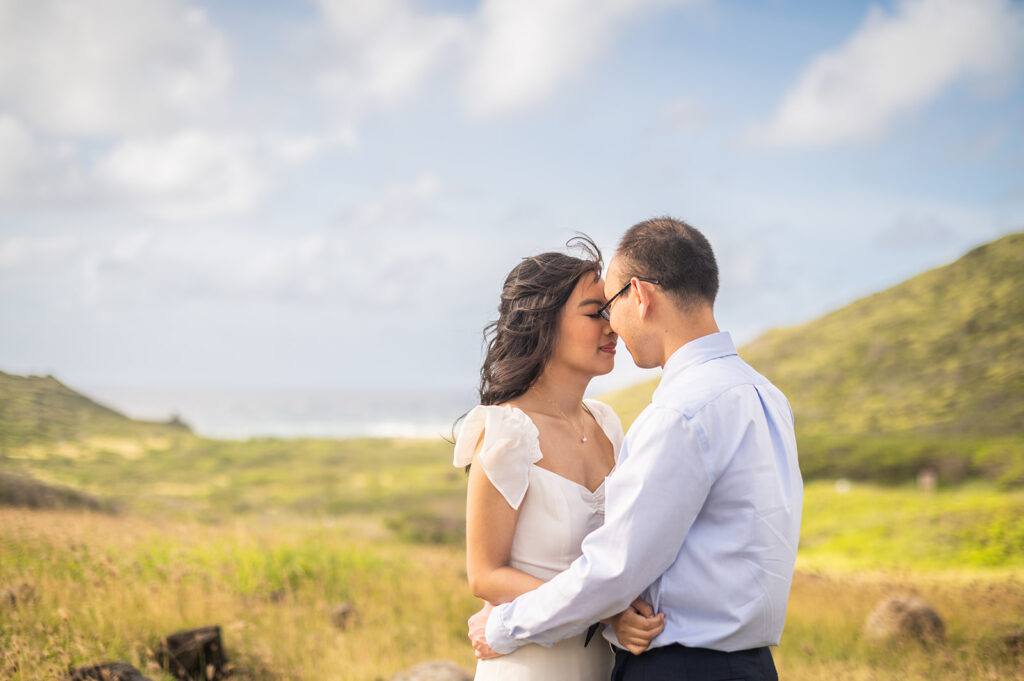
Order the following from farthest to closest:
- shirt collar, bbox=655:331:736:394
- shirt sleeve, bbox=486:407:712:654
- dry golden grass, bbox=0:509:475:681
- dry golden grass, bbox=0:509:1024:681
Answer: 1. dry golden grass, bbox=0:509:1024:681
2. dry golden grass, bbox=0:509:475:681
3. shirt collar, bbox=655:331:736:394
4. shirt sleeve, bbox=486:407:712:654

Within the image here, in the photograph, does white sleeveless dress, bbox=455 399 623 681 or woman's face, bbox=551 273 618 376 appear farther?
woman's face, bbox=551 273 618 376

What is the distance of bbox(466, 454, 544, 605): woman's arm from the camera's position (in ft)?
8.92

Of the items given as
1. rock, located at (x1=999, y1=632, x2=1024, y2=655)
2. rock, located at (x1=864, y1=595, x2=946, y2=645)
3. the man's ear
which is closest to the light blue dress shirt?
the man's ear

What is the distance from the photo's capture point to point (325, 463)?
95.9ft

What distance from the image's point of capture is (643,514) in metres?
2.14

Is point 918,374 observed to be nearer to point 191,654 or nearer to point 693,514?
point 191,654

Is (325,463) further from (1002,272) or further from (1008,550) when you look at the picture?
(1002,272)

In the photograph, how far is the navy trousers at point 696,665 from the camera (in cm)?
228

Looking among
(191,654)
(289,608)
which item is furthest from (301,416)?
(191,654)

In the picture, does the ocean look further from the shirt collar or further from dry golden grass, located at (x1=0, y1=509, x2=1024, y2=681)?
the shirt collar

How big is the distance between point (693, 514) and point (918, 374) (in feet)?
86.5

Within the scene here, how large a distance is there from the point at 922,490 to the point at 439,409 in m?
77.2

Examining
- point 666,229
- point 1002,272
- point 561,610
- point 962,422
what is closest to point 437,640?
point 561,610

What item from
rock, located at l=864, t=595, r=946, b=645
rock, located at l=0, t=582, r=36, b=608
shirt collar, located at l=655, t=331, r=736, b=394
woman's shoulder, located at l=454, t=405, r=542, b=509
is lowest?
rock, located at l=864, t=595, r=946, b=645
